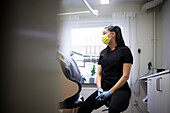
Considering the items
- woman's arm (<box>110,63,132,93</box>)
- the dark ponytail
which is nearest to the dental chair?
woman's arm (<box>110,63,132,93</box>)

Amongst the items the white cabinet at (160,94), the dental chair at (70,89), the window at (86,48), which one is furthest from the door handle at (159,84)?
the window at (86,48)

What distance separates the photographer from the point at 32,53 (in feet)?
0.38

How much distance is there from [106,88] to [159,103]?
72 centimetres

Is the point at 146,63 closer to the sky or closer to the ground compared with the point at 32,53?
closer to the ground

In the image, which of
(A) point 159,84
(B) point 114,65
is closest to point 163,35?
(A) point 159,84

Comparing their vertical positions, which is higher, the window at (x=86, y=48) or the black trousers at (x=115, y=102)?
the window at (x=86, y=48)

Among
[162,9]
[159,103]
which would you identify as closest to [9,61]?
[159,103]

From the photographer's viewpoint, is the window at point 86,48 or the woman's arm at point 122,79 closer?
the woman's arm at point 122,79

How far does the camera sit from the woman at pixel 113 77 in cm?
136

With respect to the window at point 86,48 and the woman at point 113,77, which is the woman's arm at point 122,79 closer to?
the woman at point 113,77

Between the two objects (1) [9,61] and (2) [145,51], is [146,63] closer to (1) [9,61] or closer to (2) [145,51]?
(2) [145,51]

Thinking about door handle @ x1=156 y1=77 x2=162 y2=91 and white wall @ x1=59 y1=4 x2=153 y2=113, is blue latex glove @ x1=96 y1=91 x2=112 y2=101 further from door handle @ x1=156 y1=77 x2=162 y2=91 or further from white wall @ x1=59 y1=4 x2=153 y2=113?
white wall @ x1=59 y1=4 x2=153 y2=113

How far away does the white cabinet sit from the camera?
1.55 m

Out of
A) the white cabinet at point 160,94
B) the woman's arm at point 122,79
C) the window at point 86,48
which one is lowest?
the white cabinet at point 160,94
